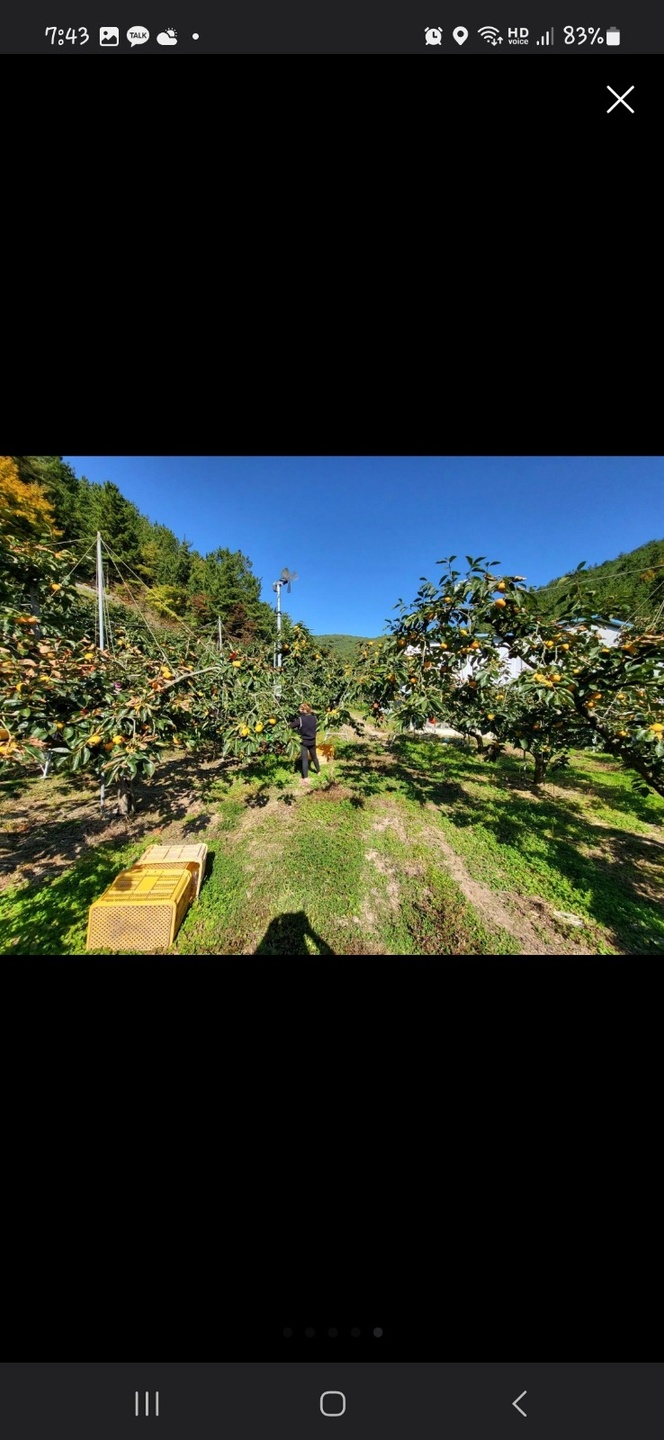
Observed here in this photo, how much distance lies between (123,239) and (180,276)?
123 millimetres

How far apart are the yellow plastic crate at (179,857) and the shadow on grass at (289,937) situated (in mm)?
691

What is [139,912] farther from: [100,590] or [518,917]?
→ [100,590]

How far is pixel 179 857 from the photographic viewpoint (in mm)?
2707

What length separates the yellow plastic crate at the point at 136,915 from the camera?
209 centimetres

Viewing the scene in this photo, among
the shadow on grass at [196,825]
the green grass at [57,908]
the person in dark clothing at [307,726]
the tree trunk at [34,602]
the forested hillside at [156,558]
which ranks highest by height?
the forested hillside at [156,558]

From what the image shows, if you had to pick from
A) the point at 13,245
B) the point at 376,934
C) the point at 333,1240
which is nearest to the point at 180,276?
the point at 13,245

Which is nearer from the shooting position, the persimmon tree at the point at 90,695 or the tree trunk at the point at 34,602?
the persimmon tree at the point at 90,695

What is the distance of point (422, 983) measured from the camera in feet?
2.84

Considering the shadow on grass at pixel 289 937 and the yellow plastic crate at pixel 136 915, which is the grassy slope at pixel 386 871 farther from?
the yellow plastic crate at pixel 136 915

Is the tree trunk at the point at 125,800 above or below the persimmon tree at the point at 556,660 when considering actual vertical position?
below

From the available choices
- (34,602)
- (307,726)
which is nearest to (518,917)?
(307,726)

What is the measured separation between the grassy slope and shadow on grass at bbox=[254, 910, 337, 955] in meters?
0.01

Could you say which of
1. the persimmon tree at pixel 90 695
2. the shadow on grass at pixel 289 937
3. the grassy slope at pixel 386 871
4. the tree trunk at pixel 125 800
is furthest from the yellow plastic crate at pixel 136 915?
the tree trunk at pixel 125 800
